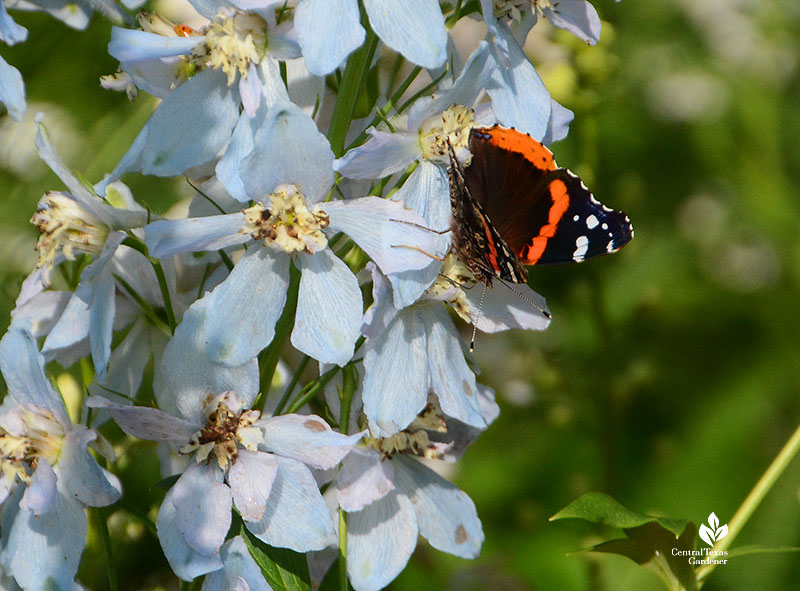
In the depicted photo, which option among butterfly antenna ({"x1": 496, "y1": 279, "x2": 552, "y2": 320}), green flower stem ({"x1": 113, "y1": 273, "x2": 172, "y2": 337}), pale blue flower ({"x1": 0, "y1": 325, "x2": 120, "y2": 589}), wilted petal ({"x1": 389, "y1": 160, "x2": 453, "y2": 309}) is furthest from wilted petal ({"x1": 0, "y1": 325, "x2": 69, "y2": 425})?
butterfly antenna ({"x1": 496, "y1": 279, "x2": 552, "y2": 320})

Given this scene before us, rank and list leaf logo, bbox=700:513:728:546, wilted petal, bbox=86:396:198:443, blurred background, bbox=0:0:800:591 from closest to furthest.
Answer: wilted petal, bbox=86:396:198:443
leaf logo, bbox=700:513:728:546
blurred background, bbox=0:0:800:591

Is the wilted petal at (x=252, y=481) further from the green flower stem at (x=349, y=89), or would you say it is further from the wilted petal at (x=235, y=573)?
the green flower stem at (x=349, y=89)

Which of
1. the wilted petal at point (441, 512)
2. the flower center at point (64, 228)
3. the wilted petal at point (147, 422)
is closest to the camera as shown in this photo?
the wilted petal at point (147, 422)

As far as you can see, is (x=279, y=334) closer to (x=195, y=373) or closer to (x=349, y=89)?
(x=195, y=373)

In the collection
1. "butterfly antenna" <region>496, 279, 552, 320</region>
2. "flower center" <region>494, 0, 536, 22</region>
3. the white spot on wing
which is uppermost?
"flower center" <region>494, 0, 536, 22</region>

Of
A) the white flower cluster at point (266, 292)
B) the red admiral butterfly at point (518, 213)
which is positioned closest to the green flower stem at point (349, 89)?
the white flower cluster at point (266, 292)

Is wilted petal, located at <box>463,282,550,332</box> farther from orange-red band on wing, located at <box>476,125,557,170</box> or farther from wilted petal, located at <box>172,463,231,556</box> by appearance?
wilted petal, located at <box>172,463,231,556</box>
